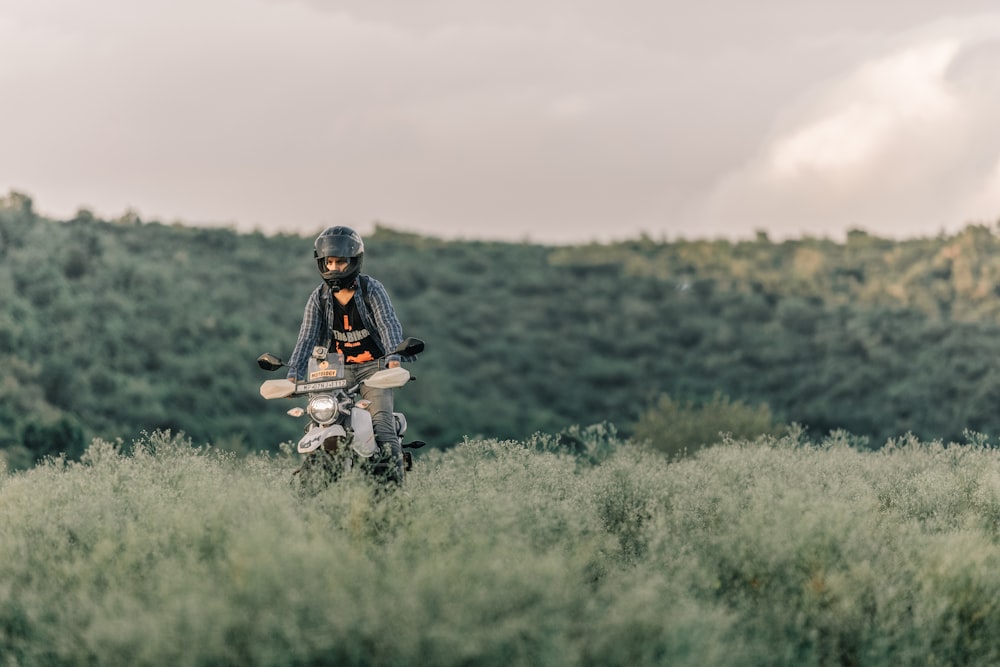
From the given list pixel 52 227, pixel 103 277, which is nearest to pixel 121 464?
pixel 103 277

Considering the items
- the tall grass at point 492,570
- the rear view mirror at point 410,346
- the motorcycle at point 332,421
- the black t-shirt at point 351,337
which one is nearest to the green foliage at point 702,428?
the tall grass at point 492,570

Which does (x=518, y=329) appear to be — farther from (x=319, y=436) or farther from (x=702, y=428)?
(x=319, y=436)

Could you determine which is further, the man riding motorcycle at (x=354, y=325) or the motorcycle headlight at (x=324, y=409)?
the man riding motorcycle at (x=354, y=325)

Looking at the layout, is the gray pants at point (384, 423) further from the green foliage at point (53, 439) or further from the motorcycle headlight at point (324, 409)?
the green foliage at point (53, 439)

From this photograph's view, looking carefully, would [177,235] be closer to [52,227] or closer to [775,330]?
[52,227]

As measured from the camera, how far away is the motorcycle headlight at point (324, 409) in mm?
8930

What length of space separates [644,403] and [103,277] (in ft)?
55.0

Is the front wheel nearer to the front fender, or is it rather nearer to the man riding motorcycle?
the front fender

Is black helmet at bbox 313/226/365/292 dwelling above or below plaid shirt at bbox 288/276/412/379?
above

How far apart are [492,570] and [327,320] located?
342cm

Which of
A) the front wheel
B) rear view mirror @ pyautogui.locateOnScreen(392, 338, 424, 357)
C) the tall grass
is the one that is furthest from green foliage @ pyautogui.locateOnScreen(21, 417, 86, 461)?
rear view mirror @ pyautogui.locateOnScreen(392, 338, 424, 357)

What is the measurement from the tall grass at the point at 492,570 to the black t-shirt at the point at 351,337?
122 centimetres

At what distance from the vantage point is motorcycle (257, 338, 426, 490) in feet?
29.3

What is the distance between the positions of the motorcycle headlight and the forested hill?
1310 cm
